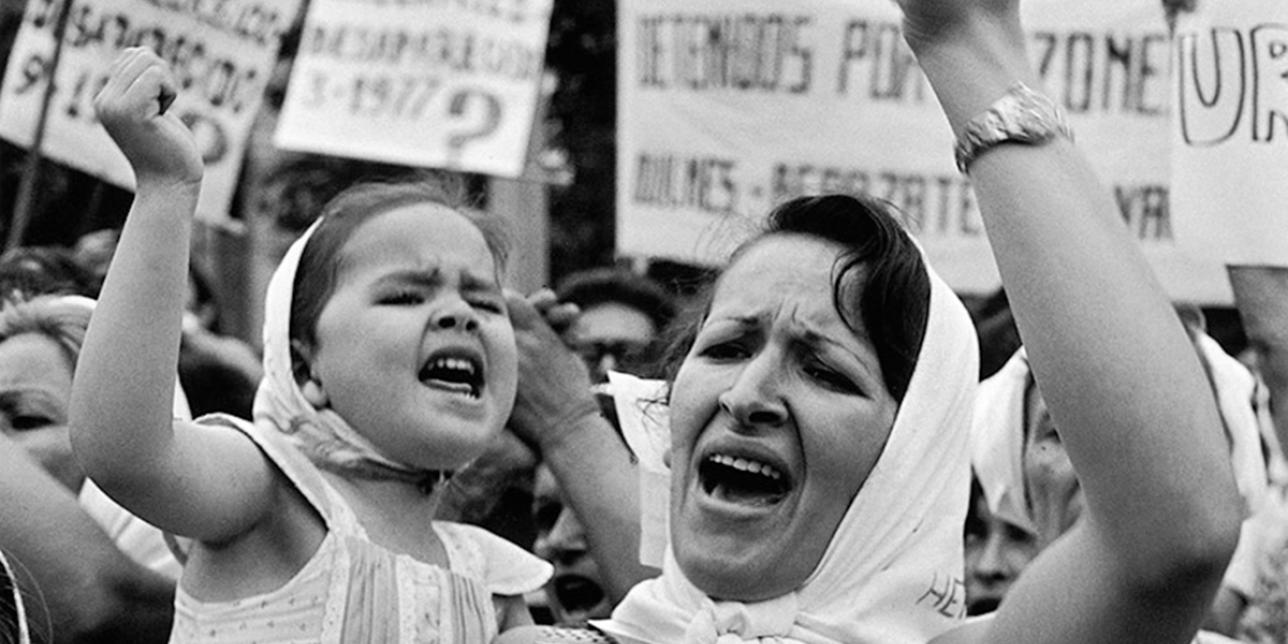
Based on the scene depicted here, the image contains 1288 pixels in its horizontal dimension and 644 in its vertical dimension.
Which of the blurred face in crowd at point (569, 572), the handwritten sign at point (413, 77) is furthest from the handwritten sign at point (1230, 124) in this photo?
the handwritten sign at point (413, 77)

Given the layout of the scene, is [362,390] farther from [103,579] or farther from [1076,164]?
[1076,164]

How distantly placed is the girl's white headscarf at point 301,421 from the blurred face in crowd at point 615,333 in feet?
6.74

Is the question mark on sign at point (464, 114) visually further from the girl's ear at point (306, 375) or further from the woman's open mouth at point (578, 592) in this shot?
the girl's ear at point (306, 375)

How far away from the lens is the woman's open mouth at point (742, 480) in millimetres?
2734

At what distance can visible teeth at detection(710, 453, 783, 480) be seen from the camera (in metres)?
2.73

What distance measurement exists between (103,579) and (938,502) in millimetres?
1495

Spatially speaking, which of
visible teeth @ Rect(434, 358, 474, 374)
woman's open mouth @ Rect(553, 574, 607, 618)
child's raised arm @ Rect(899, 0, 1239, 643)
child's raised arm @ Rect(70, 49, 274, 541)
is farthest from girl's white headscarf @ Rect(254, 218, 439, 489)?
child's raised arm @ Rect(899, 0, 1239, 643)

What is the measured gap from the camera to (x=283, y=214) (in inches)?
535

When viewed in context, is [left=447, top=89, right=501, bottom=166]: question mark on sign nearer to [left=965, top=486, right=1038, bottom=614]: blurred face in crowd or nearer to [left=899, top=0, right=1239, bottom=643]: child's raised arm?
[left=965, top=486, right=1038, bottom=614]: blurred face in crowd

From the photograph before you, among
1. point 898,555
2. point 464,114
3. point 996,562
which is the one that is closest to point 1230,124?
point 996,562

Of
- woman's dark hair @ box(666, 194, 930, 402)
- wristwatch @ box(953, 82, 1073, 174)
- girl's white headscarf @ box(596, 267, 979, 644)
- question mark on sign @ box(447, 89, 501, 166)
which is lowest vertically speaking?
question mark on sign @ box(447, 89, 501, 166)

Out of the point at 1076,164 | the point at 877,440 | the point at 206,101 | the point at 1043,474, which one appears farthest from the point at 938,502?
the point at 206,101

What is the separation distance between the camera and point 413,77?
7.02 m

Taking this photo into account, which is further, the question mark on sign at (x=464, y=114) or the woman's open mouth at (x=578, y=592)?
the question mark on sign at (x=464, y=114)
